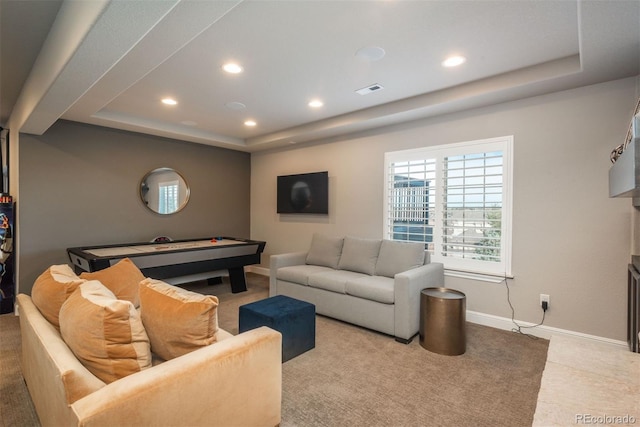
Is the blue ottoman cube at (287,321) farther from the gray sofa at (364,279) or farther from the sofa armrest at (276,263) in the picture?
the sofa armrest at (276,263)

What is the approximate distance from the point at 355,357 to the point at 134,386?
197cm

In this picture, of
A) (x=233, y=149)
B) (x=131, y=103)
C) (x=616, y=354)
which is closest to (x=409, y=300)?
(x=616, y=354)

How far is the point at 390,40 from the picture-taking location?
2367 mm

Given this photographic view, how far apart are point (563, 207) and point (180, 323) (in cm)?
342

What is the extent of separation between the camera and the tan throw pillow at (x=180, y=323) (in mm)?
1496

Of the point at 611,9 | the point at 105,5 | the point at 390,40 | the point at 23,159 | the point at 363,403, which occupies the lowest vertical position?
the point at 363,403

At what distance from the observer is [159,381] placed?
1.22m

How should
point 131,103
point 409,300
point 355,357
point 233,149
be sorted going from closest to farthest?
point 355,357
point 409,300
point 131,103
point 233,149

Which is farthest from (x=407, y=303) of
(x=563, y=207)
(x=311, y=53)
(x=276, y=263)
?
(x=311, y=53)

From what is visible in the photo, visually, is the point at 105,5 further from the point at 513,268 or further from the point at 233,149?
the point at 233,149

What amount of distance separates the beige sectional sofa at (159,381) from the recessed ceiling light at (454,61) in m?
2.54

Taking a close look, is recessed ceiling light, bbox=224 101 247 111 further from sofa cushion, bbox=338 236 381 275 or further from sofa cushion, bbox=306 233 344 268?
sofa cushion, bbox=338 236 381 275

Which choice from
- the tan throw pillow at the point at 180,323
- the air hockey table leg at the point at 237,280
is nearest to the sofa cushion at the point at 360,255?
the air hockey table leg at the point at 237,280

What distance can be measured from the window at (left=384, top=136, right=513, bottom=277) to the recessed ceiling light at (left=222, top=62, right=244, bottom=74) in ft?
7.41
